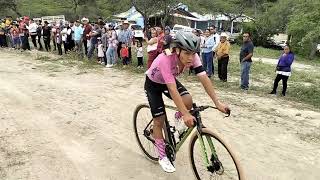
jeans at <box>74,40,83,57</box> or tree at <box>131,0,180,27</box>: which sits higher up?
tree at <box>131,0,180,27</box>

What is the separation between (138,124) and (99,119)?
2.06 metres

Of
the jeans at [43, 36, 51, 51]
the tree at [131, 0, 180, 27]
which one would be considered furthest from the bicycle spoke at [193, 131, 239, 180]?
the tree at [131, 0, 180, 27]

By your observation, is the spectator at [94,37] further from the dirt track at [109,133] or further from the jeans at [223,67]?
the jeans at [223,67]

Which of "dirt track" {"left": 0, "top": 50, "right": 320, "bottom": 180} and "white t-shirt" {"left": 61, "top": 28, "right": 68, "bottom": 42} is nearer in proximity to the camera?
"dirt track" {"left": 0, "top": 50, "right": 320, "bottom": 180}

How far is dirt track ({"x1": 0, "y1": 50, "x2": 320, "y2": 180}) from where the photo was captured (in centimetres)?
562

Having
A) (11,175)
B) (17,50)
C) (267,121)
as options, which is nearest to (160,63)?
(11,175)

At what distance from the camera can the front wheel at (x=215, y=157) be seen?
4.28m

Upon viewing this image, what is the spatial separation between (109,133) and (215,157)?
Answer: 3.08 meters

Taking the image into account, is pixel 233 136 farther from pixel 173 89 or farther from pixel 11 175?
pixel 11 175

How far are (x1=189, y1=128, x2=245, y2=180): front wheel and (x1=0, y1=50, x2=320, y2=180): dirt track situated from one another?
710mm

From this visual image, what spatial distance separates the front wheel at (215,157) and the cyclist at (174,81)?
27 centimetres

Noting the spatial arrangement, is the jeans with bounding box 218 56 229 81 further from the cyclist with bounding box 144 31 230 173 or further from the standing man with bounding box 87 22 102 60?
the cyclist with bounding box 144 31 230 173

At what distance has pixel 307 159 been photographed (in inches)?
245

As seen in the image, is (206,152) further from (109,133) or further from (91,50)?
(91,50)
